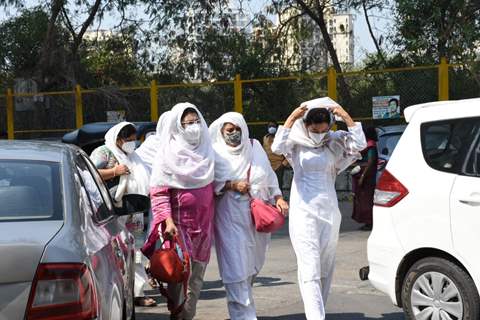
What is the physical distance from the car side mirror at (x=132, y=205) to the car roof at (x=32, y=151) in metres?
0.89

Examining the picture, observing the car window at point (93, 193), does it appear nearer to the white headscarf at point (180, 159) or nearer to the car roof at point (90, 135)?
the white headscarf at point (180, 159)

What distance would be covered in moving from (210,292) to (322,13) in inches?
631

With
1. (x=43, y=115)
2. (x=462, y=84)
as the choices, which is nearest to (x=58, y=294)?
(x=462, y=84)

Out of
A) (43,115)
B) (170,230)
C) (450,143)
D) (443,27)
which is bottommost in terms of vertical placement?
(170,230)

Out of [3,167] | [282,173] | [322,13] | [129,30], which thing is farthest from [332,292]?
[129,30]

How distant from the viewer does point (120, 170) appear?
27.3ft

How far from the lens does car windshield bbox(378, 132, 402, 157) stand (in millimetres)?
15727

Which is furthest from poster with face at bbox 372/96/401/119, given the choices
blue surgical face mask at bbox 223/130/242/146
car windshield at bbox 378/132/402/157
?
blue surgical face mask at bbox 223/130/242/146

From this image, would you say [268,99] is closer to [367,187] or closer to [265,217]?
[367,187]

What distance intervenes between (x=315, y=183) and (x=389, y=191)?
59 cm

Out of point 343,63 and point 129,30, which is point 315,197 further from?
point 129,30

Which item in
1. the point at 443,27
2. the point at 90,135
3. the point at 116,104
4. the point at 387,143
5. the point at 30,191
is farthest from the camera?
the point at 116,104

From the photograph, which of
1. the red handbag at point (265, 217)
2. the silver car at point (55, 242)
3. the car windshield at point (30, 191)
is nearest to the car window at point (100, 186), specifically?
the silver car at point (55, 242)

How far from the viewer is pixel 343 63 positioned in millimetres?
25422
